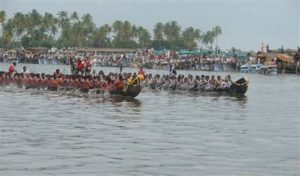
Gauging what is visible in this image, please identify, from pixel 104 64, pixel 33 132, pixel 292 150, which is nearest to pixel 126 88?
pixel 33 132

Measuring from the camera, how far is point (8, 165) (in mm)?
16062

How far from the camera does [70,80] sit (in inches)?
1614

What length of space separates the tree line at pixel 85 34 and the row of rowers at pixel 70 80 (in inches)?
4332

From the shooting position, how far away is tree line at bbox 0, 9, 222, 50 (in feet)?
525

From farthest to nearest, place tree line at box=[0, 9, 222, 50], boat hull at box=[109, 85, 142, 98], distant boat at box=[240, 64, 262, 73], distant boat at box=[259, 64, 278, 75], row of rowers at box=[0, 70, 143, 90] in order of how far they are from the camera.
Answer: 1. tree line at box=[0, 9, 222, 50]
2. distant boat at box=[240, 64, 262, 73]
3. distant boat at box=[259, 64, 278, 75]
4. row of rowers at box=[0, 70, 143, 90]
5. boat hull at box=[109, 85, 142, 98]

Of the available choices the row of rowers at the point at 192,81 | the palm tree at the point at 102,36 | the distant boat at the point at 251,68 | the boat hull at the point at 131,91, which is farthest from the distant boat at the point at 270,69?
the palm tree at the point at 102,36

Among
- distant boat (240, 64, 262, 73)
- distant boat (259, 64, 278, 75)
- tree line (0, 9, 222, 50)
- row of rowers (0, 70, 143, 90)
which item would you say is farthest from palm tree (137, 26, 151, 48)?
row of rowers (0, 70, 143, 90)

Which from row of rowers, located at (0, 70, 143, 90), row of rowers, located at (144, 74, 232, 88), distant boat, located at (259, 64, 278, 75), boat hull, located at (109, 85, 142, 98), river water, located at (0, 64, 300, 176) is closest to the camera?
river water, located at (0, 64, 300, 176)

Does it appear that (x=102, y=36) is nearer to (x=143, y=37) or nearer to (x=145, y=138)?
(x=143, y=37)

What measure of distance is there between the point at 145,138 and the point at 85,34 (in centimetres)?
15072

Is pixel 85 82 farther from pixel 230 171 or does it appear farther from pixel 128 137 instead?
pixel 230 171

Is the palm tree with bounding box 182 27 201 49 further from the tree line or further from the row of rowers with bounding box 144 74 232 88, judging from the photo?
the row of rowers with bounding box 144 74 232 88

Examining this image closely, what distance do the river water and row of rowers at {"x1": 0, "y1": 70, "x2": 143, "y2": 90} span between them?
8.16 feet

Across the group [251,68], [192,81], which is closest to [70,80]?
[192,81]
